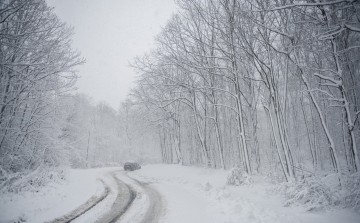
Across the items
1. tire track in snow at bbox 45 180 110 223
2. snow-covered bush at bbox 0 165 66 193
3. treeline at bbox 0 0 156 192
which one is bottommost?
tire track in snow at bbox 45 180 110 223

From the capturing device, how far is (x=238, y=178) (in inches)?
394

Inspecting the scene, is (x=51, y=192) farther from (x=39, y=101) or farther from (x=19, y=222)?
(x=39, y=101)

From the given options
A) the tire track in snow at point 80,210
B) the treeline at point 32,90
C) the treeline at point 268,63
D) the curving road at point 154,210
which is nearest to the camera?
the curving road at point 154,210

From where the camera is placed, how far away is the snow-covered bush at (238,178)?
980 cm

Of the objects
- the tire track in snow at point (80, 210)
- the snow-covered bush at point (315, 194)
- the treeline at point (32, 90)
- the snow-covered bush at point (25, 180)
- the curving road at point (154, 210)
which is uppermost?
the treeline at point (32, 90)

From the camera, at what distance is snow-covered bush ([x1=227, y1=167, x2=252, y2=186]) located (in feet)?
32.2

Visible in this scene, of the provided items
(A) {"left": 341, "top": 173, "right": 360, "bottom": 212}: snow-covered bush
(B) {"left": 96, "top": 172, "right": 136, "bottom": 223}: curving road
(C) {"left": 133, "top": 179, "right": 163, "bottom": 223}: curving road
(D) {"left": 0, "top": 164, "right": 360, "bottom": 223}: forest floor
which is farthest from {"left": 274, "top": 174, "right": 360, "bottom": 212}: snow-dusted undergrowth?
(B) {"left": 96, "top": 172, "right": 136, "bottom": 223}: curving road

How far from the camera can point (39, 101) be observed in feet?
32.5

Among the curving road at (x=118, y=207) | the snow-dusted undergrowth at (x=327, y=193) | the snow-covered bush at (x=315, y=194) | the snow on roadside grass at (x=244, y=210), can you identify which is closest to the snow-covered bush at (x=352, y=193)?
the snow-dusted undergrowth at (x=327, y=193)

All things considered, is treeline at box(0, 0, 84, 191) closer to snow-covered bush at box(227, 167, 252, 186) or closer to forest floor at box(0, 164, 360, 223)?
forest floor at box(0, 164, 360, 223)

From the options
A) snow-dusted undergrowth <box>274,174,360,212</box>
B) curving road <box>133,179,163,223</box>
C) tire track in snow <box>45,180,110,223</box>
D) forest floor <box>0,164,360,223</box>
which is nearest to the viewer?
forest floor <box>0,164,360,223</box>

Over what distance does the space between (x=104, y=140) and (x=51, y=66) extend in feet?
118

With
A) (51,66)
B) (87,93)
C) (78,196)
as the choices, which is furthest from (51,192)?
(87,93)

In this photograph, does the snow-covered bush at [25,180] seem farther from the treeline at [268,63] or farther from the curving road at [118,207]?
the treeline at [268,63]
